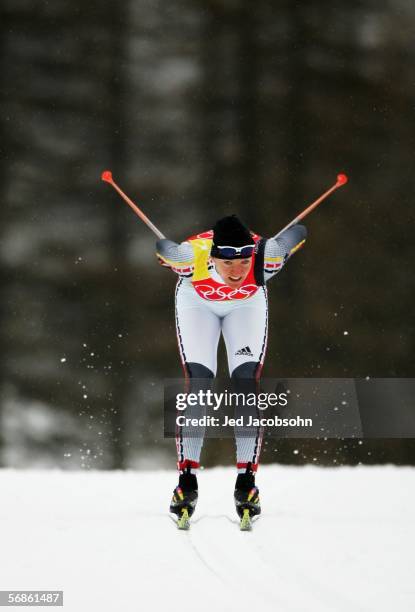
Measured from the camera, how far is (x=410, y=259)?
454 centimetres

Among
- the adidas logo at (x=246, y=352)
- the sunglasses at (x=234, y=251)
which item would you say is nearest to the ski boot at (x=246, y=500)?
the adidas logo at (x=246, y=352)

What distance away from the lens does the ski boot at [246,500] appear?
9.17 ft

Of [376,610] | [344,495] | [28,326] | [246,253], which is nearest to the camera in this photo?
[376,610]

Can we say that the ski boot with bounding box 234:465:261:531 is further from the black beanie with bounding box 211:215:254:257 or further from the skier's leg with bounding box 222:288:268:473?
the black beanie with bounding box 211:215:254:257

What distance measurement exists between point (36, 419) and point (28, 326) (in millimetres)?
474

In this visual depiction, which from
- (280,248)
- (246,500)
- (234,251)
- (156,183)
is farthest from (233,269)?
(156,183)

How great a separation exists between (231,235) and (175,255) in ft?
0.64

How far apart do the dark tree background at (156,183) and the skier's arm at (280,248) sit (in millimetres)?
1554

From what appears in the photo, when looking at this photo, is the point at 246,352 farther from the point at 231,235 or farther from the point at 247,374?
the point at 231,235

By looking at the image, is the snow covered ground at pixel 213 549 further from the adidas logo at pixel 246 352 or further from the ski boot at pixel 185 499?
the adidas logo at pixel 246 352

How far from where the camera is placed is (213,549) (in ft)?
8.26

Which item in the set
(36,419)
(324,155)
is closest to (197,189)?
(324,155)

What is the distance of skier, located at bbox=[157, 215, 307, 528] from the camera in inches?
110

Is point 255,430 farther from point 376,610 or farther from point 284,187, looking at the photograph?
point 284,187
